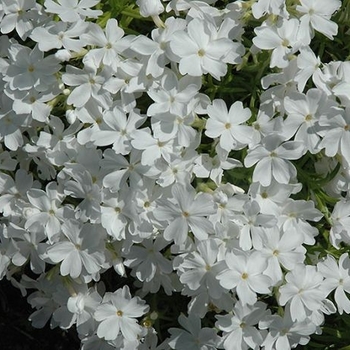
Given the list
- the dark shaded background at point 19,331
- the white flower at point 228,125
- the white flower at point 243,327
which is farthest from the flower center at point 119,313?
the dark shaded background at point 19,331

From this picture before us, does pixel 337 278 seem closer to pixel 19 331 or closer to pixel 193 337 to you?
pixel 193 337

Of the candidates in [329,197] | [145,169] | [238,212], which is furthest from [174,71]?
[329,197]

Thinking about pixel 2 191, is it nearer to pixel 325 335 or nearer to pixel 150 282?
pixel 150 282

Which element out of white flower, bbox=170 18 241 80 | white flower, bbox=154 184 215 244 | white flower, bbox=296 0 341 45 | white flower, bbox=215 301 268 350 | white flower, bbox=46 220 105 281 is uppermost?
white flower, bbox=296 0 341 45

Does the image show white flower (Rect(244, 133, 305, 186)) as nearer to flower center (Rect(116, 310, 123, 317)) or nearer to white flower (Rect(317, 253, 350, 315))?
white flower (Rect(317, 253, 350, 315))

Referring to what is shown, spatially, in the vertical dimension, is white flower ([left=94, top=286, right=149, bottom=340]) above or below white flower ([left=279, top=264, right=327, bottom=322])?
below

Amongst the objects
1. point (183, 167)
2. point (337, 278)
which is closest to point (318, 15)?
point (183, 167)

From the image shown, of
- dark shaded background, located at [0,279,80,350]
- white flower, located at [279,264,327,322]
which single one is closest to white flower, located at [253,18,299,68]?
white flower, located at [279,264,327,322]

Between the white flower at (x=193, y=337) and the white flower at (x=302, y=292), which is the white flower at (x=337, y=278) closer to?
the white flower at (x=302, y=292)
